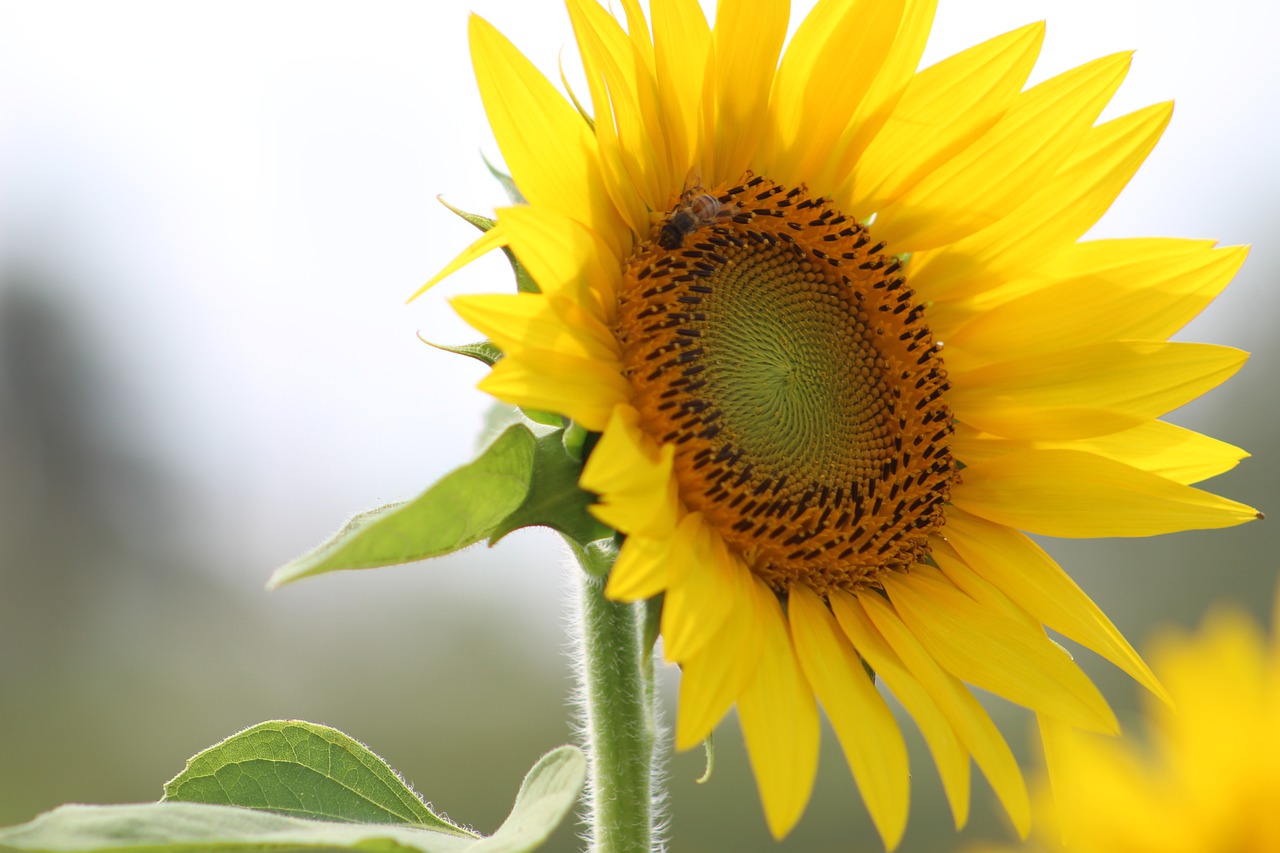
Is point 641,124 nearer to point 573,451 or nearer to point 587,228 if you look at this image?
point 587,228

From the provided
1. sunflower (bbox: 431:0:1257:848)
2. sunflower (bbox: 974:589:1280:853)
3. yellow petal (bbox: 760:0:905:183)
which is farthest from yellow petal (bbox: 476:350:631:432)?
sunflower (bbox: 974:589:1280:853)

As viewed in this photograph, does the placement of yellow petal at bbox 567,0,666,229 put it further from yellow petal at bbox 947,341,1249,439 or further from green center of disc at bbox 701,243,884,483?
yellow petal at bbox 947,341,1249,439

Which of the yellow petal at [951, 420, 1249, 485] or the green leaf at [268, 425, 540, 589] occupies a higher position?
the green leaf at [268, 425, 540, 589]

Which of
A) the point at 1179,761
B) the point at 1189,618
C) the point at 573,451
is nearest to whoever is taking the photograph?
the point at 573,451

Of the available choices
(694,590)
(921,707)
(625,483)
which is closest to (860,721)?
(921,707)

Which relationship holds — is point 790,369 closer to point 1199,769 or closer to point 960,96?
point 960,96

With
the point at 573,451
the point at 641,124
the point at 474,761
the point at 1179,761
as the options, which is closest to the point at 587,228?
the point at 641,124
